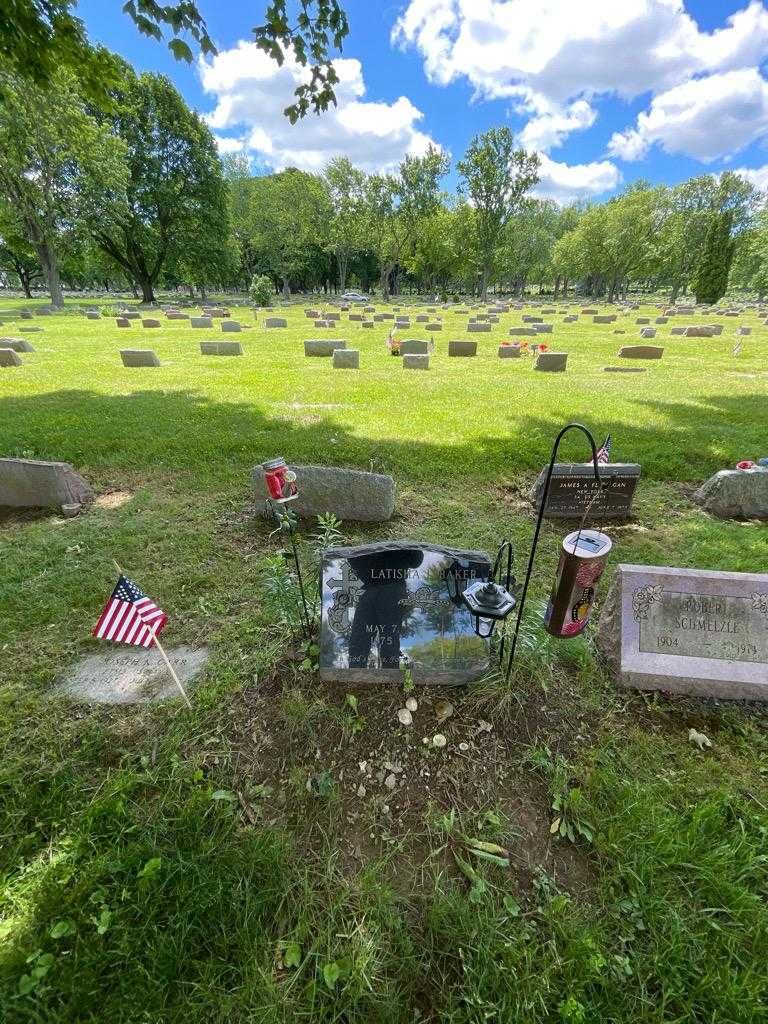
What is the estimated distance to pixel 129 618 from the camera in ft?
8.82

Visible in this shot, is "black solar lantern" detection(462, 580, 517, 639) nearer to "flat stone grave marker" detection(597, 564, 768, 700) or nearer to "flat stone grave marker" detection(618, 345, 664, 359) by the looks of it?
"flat stone grave marker" detection(597, 564, 768, 700)

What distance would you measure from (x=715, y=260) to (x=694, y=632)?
6209 centimetres

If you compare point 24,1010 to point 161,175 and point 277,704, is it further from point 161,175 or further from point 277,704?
point 161,175

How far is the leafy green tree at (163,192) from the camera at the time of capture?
33.0 meters

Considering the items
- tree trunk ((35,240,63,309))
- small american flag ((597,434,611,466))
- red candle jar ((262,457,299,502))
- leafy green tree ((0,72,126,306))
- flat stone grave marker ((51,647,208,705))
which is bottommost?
flat stone grave marker ((51,647,208,705))

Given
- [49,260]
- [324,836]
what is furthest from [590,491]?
[49,260]

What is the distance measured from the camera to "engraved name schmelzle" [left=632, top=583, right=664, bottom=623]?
2992 millimetres

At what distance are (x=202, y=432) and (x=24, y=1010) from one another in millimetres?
6880

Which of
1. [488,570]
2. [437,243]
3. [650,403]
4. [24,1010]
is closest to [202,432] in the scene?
[488,570]

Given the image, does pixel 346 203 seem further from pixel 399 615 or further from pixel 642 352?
pixel 399 615

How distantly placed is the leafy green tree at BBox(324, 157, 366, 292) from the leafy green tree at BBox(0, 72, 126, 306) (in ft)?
92.0

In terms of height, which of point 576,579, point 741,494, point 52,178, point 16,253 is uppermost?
point 52,178

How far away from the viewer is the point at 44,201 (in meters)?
27.8

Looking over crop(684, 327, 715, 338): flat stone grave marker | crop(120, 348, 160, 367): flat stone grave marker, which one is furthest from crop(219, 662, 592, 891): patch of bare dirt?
crop(684, 327, 715, 338): flat stone grave marker
